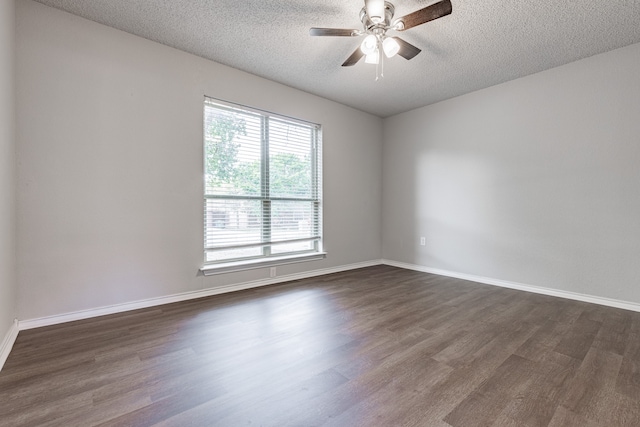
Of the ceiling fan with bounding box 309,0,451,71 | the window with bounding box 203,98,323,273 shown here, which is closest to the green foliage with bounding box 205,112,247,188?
the window with bounding box 203,98,323,273

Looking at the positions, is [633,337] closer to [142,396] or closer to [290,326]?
[290,326]

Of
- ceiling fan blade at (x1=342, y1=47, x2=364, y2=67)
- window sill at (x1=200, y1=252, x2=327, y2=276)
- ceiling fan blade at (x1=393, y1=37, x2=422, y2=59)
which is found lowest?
window sill at (x1=200, y1=252, x2=327, y2=276)

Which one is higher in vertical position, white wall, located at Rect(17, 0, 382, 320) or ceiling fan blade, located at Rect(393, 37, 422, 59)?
ceiling fan blade, located at Rect(393, 37, 422, 59)

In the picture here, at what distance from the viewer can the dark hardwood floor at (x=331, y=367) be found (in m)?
1.32

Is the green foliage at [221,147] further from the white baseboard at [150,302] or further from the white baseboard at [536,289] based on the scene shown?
the white baseboard at [536,289]

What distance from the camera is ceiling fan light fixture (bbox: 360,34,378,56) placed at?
2.26m

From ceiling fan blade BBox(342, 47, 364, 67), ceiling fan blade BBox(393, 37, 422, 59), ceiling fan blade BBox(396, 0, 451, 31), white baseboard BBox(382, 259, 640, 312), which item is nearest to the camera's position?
ceiling fan blade BBox(396, 0, 451, 31)

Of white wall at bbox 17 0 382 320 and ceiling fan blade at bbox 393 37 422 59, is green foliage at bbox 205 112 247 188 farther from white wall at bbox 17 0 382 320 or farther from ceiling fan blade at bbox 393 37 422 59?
ceiling fan blade at bbox 393 37 422 59

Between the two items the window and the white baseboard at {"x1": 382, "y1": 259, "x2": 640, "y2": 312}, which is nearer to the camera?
the white baseboard at {"x1": 382, "y1": 259, "x2": 640, "y2": 312}

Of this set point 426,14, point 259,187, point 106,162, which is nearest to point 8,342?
point 106,162

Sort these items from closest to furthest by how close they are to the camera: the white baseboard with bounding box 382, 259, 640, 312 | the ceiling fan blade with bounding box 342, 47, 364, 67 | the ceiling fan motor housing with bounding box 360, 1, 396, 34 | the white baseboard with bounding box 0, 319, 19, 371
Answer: the white baseboard with bounding box 0, 319, 19, 371 < the ceiling fan motor housing with bounding box 360, 1, 396, 34 < the ceiling fan blade with bounding box 342, 47, 364, 67 < the white baseboard with bounding box 382, 259, 640, 312

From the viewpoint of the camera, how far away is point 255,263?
3461 mm

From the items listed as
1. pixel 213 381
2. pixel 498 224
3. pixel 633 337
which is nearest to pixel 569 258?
pixel 498 224

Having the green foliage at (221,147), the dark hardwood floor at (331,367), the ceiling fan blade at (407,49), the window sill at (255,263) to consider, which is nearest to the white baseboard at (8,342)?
the dark hardwood floor at (331,367)
